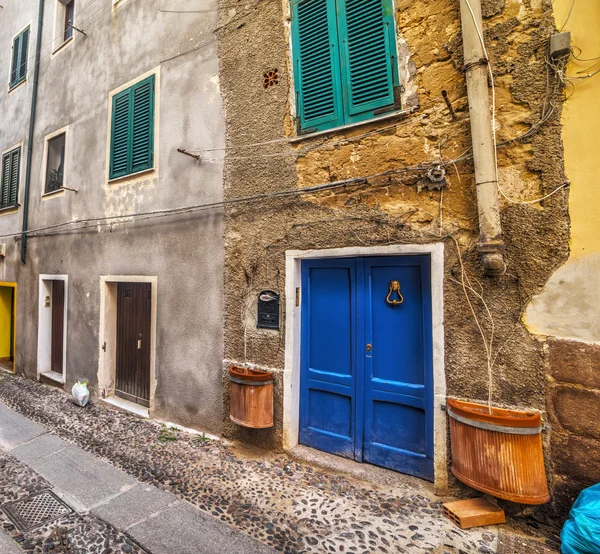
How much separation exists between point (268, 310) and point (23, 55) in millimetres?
10121

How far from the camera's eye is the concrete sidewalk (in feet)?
8.61

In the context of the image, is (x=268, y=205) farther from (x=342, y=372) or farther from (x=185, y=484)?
(x=185, y=484)

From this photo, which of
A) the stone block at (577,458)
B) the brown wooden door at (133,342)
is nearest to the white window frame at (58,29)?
the brown wooden door at (133,342)

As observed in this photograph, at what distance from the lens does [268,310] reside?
13.3 ft

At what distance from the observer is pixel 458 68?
10.2ft

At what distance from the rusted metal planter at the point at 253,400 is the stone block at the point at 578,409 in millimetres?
2649

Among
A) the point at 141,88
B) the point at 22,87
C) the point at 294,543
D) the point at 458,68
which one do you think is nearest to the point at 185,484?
the point at 294,543

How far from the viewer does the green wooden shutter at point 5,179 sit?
8.77m

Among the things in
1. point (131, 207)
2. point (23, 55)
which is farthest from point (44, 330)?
point (23, 55)

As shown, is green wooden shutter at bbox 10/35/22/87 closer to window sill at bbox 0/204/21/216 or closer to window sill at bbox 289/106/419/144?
window sill at bbox 0/204/21/216

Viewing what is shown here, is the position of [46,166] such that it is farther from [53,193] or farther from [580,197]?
[580,197]

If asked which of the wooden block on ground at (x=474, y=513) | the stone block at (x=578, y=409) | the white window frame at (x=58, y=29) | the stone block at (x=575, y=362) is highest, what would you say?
the white window frame at (x=58, y=29)

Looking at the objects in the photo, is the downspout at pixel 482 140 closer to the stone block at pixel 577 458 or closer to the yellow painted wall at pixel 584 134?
the yellow painted wall at pixel 584 134

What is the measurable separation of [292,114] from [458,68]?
177 cm
